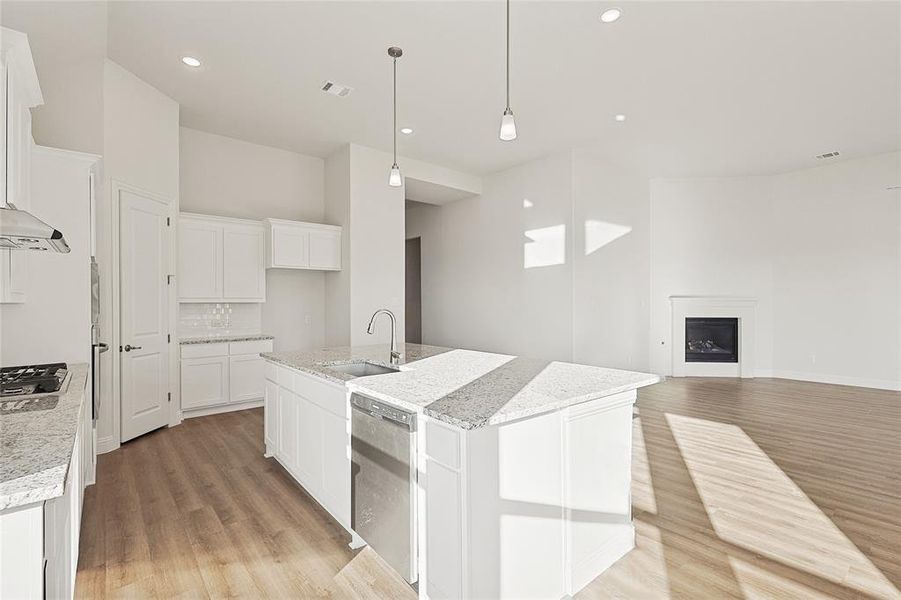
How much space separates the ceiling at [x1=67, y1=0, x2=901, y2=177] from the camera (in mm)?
3135

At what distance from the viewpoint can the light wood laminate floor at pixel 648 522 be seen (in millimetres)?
1990

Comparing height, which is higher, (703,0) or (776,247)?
(703,0)

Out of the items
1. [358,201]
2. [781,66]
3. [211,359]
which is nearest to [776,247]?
[781,66]

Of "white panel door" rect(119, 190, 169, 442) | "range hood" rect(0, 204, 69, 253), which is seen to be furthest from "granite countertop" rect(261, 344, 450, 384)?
"white panel door" rect(119, 190, 169, 442)

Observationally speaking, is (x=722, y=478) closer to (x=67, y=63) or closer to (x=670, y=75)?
(x=670, y=75)

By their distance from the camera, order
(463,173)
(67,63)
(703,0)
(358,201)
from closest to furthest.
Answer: (703,0) → (67,63) → (358,201) → (463,173)

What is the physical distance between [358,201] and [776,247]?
655cm

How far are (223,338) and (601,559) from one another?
455 centimetres

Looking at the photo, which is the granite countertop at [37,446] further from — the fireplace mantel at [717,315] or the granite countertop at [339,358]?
the fireplace mantel at [717,315]

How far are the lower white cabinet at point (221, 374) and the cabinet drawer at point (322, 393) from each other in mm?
2517

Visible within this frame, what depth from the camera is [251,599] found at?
6.20 ft

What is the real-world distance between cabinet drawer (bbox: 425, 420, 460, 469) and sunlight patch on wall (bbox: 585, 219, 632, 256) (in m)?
4.96

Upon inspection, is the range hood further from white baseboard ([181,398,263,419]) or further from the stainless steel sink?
white baseboard ([181,398,263,419])

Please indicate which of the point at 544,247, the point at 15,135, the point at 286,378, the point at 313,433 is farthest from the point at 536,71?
the point at 15,135
